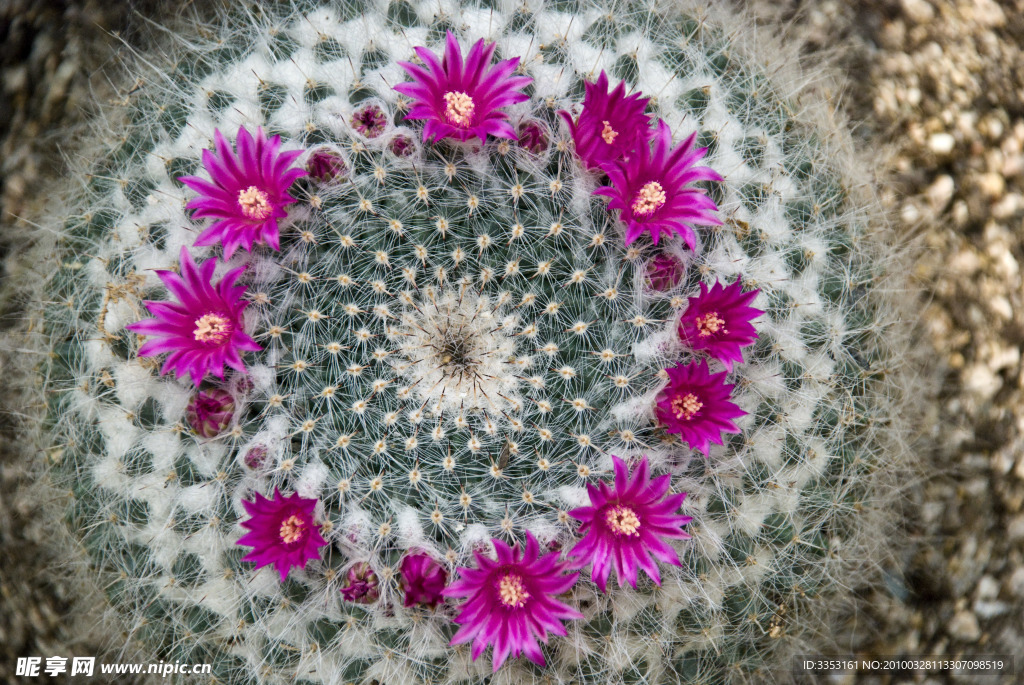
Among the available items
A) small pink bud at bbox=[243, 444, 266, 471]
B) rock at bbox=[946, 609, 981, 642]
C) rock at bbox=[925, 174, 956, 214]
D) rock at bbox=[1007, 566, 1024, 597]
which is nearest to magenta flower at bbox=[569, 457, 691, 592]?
small pink bud at bbox=[243, 444, 266, 471]

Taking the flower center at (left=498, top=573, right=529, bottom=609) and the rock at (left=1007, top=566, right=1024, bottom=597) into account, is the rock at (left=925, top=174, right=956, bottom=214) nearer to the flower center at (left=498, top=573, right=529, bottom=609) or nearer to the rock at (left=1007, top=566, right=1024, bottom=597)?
the rock at (left=1007, top=566, right=1024, bottom=597)

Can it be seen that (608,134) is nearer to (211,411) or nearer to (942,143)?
(211,411)

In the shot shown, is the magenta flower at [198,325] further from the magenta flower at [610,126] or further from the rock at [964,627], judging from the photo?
the rock at [964,627]

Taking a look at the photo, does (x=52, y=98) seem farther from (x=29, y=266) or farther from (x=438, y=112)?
(x=438, y=112)

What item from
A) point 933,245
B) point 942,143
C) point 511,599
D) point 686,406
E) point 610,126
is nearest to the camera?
point 511,599

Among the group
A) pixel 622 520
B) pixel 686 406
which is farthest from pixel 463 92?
pixel 622 520

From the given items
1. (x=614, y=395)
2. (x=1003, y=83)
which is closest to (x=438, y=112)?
(x=614, y=395)
